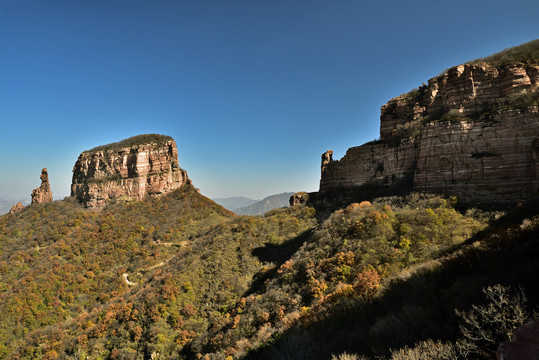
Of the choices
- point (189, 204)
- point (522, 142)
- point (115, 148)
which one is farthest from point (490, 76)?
point (115, 148)

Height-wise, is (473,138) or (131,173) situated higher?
(131,173)

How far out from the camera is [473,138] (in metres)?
17.3

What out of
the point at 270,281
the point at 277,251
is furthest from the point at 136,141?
the point at 270,281

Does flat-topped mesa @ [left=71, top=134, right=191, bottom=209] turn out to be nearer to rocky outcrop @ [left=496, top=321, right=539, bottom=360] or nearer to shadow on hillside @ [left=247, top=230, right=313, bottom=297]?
shadow on hillside @ [left=247, top=230, right=313, bottom=297]

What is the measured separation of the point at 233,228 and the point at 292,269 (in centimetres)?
1868

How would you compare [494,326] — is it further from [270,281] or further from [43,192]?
[43,192]

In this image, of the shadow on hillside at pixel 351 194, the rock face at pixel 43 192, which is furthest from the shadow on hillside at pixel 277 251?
the rock face at pixel 43 192

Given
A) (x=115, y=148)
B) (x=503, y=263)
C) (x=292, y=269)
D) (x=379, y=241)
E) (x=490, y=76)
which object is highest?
(x=115, y=148)

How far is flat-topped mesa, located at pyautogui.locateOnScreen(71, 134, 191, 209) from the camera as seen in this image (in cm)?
6450

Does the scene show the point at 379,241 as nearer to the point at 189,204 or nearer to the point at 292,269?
the point at 292,269

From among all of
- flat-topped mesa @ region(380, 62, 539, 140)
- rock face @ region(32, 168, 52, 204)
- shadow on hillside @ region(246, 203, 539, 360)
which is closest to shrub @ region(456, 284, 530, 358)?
shadow on hillside @ region(246, 203, 539, 360)

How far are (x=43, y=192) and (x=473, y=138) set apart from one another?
98.4 metres

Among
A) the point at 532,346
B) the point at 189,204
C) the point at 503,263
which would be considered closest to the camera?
the point at 532,346

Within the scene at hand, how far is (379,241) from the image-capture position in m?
16.0
